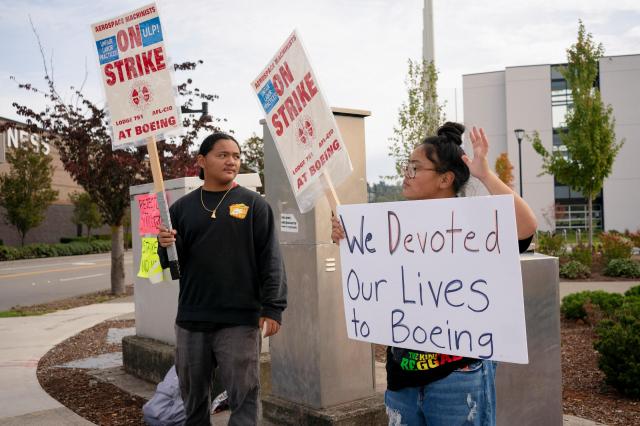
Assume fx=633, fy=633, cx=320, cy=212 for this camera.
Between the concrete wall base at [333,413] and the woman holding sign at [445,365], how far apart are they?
1482 millimetres

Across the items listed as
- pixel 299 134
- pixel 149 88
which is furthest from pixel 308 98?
pixel 149 88

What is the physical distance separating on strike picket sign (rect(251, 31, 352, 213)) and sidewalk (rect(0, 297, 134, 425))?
2.79m

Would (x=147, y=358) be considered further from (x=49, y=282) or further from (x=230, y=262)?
(x=49, y=282)

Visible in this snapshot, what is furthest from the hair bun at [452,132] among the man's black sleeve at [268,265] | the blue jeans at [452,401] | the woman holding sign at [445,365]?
the man's black sleeve at [268,265]

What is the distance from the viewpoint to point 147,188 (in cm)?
604

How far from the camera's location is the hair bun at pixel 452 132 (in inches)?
100

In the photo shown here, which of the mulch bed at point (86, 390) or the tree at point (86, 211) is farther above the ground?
the tree at point (86, 211)

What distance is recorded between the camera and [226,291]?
11.1 feet

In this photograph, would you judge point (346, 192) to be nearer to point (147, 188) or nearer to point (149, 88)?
point (149, 88)

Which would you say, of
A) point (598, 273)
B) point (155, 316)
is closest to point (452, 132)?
point (155, 316)

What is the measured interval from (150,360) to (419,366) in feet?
13.3

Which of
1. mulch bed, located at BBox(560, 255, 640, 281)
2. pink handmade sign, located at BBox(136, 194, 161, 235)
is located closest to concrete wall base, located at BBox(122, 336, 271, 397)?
pink handmade sign, located at BBox(136, 194, 161, 235)

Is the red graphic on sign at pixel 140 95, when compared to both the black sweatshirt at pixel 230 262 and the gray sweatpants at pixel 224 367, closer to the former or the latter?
the black sweatshirt at pixel 230 262

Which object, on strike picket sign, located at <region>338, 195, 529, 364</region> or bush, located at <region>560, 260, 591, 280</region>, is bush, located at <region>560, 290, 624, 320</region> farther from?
bush, located at <region>560, 260, 591, 280</region>
